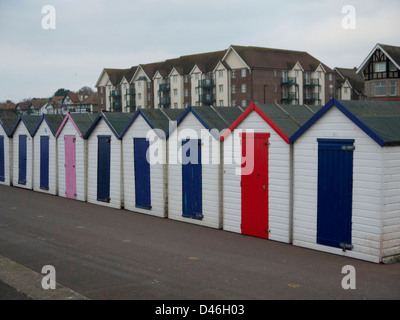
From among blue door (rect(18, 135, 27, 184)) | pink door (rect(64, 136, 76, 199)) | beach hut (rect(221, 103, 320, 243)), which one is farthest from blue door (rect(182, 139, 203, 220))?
blue door (rect(18, 135, 27, 184))

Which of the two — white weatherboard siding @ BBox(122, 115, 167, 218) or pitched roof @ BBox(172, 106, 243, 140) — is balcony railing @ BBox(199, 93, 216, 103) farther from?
pitched roof @ BBox(172, 106, 243, 140)

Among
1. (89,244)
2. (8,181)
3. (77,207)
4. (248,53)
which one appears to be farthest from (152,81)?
(89,244)

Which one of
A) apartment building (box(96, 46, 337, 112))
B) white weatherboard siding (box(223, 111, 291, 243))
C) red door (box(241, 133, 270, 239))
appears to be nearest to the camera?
white weatherboard siding (box(223, 111, 291, 243))

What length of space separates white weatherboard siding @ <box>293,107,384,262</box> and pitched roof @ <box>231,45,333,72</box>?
2528 inches

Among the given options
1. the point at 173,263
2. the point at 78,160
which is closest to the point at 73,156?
the point at 78,160

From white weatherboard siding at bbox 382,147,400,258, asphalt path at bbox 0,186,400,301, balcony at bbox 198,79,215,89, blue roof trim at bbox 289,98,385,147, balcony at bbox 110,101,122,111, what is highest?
balcony at bbox 198,79,215,89

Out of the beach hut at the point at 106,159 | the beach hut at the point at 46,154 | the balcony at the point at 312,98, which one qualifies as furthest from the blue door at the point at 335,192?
the balcony at the point at 312,98

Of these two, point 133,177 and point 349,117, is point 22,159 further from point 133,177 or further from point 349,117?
point 349,117

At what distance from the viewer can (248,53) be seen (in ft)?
249

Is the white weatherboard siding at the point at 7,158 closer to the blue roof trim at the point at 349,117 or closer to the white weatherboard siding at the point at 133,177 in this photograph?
the white weatherboard siding at the point at 133,177

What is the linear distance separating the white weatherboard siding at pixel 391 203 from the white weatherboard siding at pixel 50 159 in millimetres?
14019

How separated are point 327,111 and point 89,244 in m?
5.75

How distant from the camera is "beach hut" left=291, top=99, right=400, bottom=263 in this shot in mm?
9766

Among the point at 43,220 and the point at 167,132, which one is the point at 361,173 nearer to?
the point at 167,132
